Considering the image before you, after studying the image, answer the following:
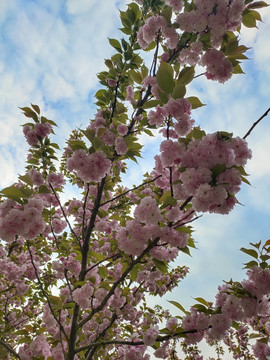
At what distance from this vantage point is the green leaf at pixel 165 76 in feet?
6.43

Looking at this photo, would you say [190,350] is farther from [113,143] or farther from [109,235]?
[113,143]

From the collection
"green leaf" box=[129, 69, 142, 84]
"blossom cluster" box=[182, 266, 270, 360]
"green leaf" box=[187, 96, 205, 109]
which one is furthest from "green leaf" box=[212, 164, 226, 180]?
"green leaf" box=[129, 69, 142, 84]

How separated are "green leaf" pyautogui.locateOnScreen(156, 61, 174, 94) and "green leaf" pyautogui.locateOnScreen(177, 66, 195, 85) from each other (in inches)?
5.0

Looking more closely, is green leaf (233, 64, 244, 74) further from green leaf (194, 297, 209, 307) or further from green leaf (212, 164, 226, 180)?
green leaf (194, 297, 209, 307)

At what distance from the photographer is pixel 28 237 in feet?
7.07

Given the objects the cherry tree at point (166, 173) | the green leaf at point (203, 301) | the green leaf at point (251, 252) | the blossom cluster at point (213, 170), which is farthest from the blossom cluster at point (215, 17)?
the green leaf at point (203, 301)

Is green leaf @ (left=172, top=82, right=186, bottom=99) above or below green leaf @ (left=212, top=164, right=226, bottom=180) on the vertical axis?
above

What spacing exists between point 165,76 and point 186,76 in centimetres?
21

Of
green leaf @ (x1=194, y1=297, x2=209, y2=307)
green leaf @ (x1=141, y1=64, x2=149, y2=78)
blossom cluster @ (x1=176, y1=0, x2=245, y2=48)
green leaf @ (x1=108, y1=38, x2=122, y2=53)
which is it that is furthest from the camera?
green leaf @ (x1=108, y1=38, x2=122, y2=53)

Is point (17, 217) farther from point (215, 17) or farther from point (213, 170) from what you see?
point (215, 17)

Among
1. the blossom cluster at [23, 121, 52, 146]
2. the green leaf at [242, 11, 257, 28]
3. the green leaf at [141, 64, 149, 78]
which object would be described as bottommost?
the blossom cluster at [23, 121, 52, 146]

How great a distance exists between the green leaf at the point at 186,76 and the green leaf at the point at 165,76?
0.13 meters

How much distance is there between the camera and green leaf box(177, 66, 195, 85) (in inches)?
80.0

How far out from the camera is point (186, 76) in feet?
6.77
